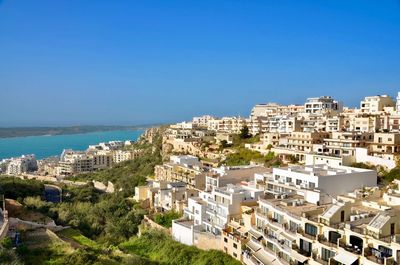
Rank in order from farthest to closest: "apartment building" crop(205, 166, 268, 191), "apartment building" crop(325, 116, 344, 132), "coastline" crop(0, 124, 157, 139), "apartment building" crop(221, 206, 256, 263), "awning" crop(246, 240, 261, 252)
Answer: "coastline" crop(0, 124, 157, 139)
"apartment building" crop(325, 116, 344, 132)
"apartment building" crop(205, 166, 268, 191)
"apartment building" crop(221, 206, 256, 263)
"awning" crop(246, 240, 261, 252)

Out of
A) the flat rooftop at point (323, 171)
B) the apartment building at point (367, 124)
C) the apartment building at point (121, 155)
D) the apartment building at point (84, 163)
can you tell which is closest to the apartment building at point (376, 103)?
the apartment building at point (367, 124)

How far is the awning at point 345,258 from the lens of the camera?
855 centimetres

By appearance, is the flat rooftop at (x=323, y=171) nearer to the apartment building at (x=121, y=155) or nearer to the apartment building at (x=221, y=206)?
the apartment building at (x=221, y=206)

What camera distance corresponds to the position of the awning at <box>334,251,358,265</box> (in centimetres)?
855

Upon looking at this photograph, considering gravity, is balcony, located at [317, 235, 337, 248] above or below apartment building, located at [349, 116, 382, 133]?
below

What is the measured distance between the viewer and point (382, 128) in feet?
71.9

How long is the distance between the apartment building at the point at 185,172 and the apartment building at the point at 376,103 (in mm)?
13233

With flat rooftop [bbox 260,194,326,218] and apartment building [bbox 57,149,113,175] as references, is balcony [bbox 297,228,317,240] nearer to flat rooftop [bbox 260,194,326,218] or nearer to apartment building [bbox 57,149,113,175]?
flat rooftop [bbox 260,194,326,218]

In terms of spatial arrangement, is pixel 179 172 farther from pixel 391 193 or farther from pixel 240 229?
pixel 391 193

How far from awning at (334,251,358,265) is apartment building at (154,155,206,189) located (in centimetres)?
1093

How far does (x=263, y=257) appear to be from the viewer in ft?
35.8

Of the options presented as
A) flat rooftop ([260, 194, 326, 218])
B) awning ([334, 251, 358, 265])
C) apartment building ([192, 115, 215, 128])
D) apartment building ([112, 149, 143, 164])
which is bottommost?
apartment building ([112, 149, 143, 164])

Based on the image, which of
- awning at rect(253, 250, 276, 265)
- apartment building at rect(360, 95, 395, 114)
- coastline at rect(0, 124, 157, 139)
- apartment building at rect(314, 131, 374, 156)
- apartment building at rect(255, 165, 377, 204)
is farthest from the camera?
coastline at rect(0, 124, 157, 139)

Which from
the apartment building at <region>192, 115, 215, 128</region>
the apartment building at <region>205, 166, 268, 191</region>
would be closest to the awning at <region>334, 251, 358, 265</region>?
the apartment building at <region>205, 166, 268, 191</region>
